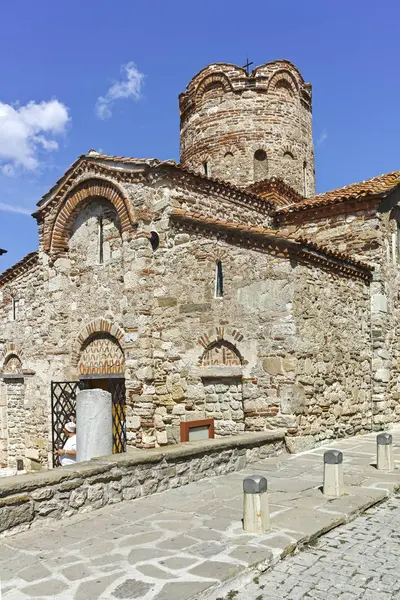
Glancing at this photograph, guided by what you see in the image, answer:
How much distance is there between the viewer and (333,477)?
5.93m

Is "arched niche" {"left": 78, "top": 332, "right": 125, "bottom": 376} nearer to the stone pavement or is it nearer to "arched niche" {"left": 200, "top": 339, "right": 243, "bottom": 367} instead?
"arched niche" {"left": 200, "top": 339, "right": 243, "bottom": 367}

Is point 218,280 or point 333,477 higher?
point 218,280

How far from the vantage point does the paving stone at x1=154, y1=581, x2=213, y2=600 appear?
3434 mm

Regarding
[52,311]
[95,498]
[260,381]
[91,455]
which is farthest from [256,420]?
[52,311]

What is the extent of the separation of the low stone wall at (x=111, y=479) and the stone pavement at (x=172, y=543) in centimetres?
12

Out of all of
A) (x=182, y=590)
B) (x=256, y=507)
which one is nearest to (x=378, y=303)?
(x=256, y=507)

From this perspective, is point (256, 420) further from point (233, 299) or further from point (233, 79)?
point (233, 79)

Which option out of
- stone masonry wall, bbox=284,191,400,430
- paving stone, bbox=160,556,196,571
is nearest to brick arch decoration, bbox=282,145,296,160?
stone masonry wall, bbox=284,191,400,430

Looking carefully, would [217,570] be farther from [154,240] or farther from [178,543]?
[154,240]

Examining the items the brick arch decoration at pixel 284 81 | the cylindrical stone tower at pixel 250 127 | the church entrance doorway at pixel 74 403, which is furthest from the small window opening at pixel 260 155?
the church entrance doorway at pixel 74 403

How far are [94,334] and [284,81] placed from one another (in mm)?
10151

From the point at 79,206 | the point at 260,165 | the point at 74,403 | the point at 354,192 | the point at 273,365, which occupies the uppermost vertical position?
the point at 260,165

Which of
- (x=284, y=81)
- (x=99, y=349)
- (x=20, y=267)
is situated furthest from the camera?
(x=284, y=81)

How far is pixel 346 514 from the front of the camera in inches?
205
